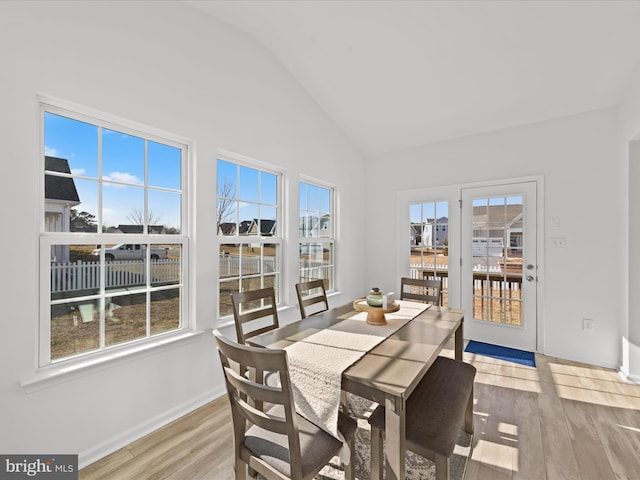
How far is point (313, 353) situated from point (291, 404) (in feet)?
1.54

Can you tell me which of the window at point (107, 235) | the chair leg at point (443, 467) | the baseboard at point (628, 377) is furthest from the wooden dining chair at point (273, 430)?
the baseboard at point (628, 377)

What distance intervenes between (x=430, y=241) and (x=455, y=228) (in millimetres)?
377

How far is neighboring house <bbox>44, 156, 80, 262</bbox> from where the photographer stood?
5.83 ft

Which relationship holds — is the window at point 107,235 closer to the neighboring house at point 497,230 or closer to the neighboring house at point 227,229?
the neighboring house at point 227,229

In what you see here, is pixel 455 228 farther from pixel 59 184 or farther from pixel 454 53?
pixel 59 184

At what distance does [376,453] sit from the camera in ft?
4.69

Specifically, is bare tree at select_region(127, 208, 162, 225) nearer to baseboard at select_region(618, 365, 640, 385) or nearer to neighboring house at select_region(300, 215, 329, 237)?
neighboring house at select_region(300, 215, 329, 237)

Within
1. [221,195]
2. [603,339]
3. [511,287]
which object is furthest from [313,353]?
[603,339]

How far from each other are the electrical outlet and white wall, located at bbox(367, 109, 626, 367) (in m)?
0.03

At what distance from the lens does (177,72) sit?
2.30 m

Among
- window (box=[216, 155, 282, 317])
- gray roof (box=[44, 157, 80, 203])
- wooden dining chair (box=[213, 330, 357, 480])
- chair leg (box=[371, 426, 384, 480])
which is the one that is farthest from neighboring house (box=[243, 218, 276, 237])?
chair leg (box=[371, 426, 384, 480])

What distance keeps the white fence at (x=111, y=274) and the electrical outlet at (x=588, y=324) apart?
4142 millimetres

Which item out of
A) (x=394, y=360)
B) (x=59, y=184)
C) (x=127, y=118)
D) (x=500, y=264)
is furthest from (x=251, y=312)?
(x=500, y=264)

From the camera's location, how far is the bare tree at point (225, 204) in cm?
272
